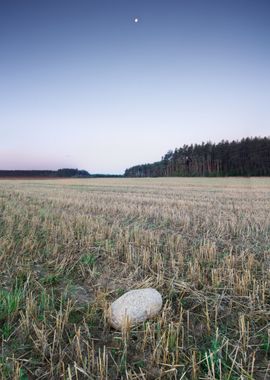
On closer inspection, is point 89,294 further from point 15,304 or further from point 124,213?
point 124,213

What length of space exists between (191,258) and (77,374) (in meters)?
3.39

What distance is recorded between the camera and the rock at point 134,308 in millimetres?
3237

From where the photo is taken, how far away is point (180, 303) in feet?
12.0

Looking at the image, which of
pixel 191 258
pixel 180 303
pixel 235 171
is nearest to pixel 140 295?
pixel 180 303

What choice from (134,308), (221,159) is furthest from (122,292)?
(221,159)

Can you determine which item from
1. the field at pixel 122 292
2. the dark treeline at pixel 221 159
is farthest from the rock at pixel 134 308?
the dark treeline at pixel 221 159

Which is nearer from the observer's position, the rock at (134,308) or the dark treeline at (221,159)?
the rock at (134,308)

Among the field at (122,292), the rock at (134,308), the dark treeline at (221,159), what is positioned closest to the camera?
the field at (122,292)

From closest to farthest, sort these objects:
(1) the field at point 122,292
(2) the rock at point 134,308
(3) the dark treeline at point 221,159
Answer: (1) the field at point 122,292
(2) the rock at point 134,308
(3) the dark treeline at point 221,159

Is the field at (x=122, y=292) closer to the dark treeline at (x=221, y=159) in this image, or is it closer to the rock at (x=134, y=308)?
the rock at (x=134, y=308)

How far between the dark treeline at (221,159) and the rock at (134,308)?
84227 mm

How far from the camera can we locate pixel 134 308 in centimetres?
335

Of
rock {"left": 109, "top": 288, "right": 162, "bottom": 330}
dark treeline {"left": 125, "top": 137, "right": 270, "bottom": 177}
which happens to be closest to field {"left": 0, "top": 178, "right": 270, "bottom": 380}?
rock {"left": 109, "top": 288, "right": 162, "bottom": 330}

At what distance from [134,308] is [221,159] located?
9520cm
